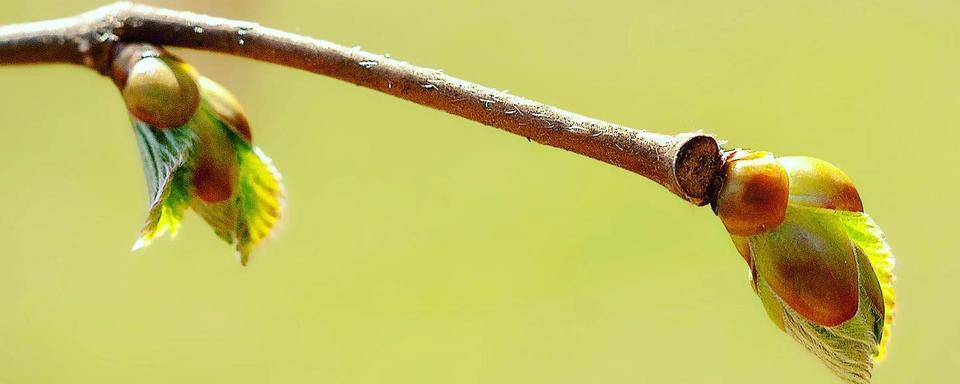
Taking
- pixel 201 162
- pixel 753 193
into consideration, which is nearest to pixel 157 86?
pixel 201 162

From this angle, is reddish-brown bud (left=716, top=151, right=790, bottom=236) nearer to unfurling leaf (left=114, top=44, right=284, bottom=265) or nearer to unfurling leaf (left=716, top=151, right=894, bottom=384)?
unfurling leaf (left=716, top=151, right=894, bottom=384)

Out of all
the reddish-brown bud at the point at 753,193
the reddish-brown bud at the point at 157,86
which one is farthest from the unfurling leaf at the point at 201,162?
the reddish-brown bud at the point at 753,193

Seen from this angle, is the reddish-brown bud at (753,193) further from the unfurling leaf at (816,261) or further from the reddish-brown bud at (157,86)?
the reddish-brown bud at (157,86)

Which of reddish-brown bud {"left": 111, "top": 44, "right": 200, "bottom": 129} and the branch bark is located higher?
the branch bark

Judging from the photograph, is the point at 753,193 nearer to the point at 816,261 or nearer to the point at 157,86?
the point at 816,261

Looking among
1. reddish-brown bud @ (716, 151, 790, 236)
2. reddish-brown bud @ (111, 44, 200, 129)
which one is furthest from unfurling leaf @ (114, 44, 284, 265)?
reddish-brown bud @ (716, 151, 790, 236)
